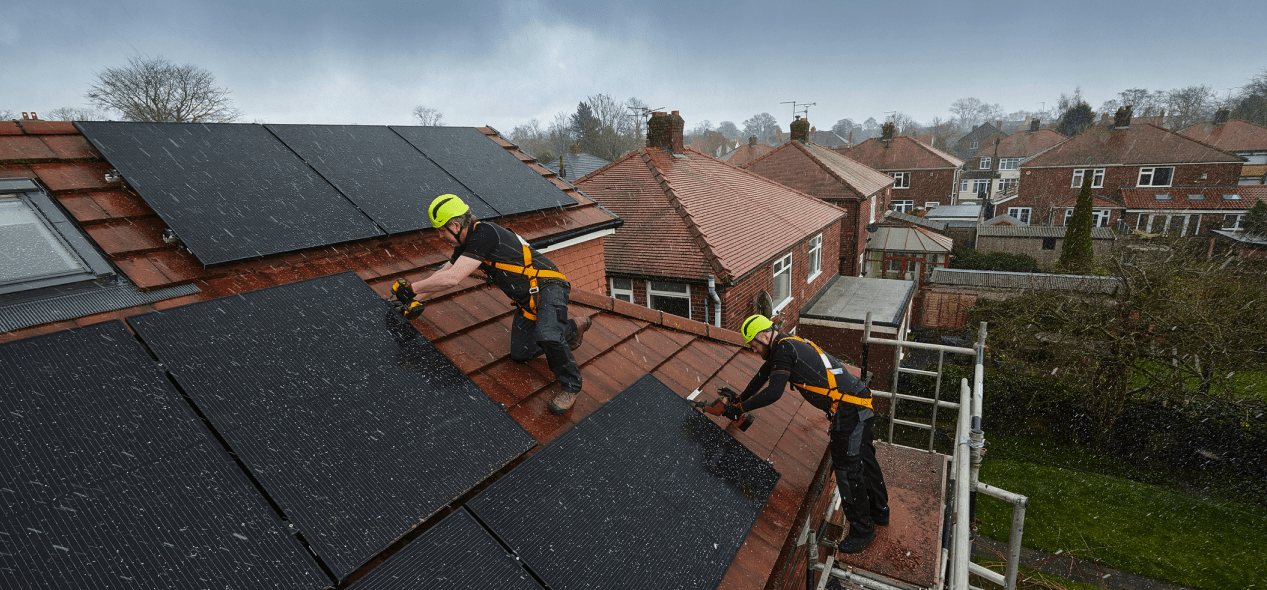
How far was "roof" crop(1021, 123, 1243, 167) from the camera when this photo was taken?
38.4 meters

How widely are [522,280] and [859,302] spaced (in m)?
18.1

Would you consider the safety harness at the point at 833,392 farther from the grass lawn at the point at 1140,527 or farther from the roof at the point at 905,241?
the roof at the point at 905,241

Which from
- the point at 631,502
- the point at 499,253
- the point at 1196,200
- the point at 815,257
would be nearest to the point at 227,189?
the point at 499,253

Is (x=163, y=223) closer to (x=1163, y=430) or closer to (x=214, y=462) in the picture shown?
(x=214, y=462)

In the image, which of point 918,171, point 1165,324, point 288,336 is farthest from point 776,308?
point 918,171

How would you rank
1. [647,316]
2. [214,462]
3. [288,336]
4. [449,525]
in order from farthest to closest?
[647,316] < [288,336] < [449,525] < [214,462]

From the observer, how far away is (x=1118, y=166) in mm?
40750

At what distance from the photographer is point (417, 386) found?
3143mm

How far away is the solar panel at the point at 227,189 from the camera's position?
3.80m

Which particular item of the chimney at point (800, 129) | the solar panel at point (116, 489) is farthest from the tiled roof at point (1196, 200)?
the solar panel at point (116, 489)

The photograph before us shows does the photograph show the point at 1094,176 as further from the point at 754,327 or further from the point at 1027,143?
the point at 754,327

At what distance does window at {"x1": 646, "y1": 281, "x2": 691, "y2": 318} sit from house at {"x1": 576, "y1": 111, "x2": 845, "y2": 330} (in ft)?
0.09

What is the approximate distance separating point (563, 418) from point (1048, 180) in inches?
2132

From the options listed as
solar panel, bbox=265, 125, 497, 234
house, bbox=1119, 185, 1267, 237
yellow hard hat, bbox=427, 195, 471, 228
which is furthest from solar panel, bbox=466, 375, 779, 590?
house, bbox=1119, 185, 1267, 237
